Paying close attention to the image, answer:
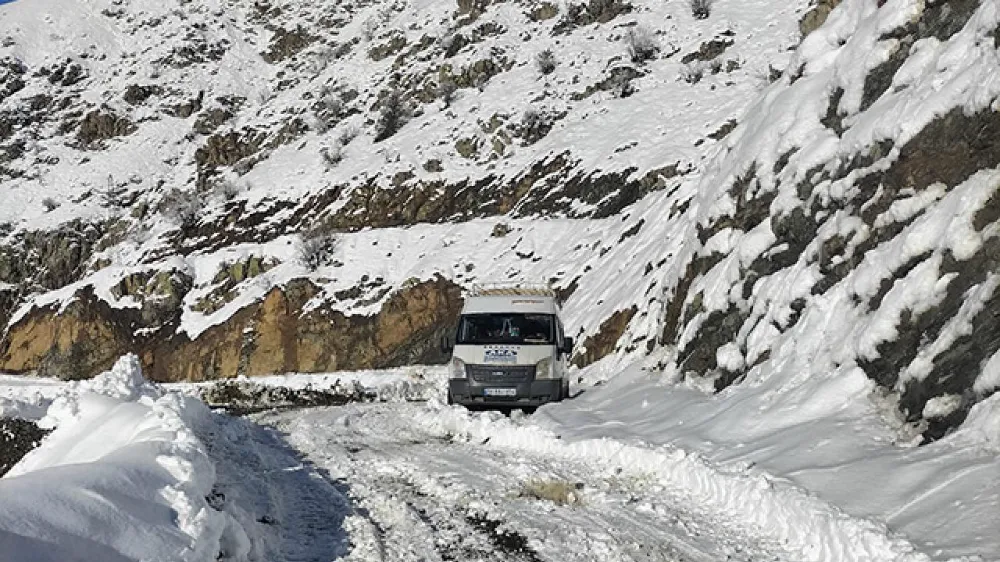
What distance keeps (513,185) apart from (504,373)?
21.9 meters

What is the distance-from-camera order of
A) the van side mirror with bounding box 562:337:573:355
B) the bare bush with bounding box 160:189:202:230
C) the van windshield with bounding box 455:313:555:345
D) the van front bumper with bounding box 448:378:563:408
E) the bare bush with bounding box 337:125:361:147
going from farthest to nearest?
1. the bare bush with bounding box 337:125:361:147
2. the bare bush with bounding box 160:189:202:230
3. the van side mirror with bounding box 562:337:573:355
4. the van windshield with bounding box 455:313:555:345
5. the van front bumper with bounding box 448:378:563:408

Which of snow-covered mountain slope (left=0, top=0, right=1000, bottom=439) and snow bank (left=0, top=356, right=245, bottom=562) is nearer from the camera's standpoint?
snow bank (left=0, top=356, right=245, bottom=562)

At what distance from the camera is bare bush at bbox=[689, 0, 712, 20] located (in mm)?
41375

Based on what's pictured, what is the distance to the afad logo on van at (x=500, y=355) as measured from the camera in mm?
14180

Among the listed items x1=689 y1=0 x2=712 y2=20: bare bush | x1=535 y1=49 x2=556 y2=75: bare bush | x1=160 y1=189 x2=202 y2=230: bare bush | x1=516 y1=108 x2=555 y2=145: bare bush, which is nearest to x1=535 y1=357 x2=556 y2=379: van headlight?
x1=516 y1=108 x2=555 y2=145: bare bush

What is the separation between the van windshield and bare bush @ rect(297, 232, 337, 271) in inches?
858

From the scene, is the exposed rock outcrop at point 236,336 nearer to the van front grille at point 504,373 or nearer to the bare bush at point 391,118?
the bare bush at point 391,118

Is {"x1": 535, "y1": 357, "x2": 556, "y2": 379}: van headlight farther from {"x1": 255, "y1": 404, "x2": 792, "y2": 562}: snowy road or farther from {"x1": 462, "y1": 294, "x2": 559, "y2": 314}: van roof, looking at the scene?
{"x1": 255, "y1": 404, "x2": 792, "y2": 562}: snowy road

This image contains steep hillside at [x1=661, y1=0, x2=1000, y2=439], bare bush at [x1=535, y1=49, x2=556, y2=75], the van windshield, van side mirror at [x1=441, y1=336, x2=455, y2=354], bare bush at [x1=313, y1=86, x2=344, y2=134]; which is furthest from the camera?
bare bush at [x1=313, y1=86, x2=344, y2=134]

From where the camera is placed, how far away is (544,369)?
1423 cm

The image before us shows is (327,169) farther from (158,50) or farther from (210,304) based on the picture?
(158,50)

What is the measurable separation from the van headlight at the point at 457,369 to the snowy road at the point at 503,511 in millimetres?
2756

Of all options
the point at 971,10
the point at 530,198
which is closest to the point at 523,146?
the point at 530,198

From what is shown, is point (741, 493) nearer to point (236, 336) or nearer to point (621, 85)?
point (236, 336)
